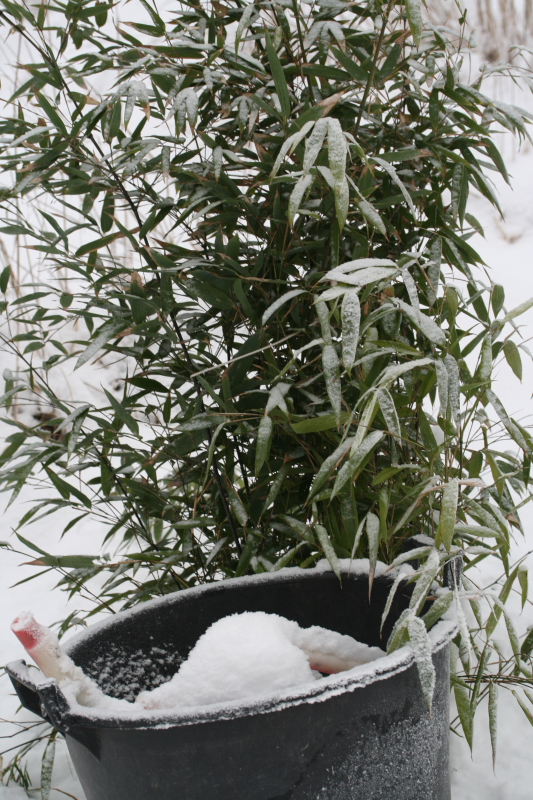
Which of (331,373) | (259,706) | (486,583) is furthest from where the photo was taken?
(486,583)

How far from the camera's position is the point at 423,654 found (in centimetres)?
58

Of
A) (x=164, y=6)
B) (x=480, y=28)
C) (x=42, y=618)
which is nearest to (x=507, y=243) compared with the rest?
(x=480, y=28)

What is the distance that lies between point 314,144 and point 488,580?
53.2 inches

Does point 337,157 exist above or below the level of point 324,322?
above

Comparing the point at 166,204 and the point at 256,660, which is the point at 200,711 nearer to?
the point at 256,660

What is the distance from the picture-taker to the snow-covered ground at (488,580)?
1.04 meters

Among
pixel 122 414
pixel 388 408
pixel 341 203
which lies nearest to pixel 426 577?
pixel 388 408

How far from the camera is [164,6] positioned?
12.1 ft

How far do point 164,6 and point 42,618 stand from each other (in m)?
3.56

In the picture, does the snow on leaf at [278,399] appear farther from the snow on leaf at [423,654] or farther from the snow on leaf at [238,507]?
the snow on leaf at [423,654]

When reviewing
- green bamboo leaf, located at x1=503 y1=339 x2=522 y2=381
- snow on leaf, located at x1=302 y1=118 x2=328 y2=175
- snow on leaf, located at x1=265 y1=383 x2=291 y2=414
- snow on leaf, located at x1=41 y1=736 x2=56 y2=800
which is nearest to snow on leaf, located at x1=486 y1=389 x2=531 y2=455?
green bamboo leaf, located at x1=503 y1=339 x2=522 y2=381

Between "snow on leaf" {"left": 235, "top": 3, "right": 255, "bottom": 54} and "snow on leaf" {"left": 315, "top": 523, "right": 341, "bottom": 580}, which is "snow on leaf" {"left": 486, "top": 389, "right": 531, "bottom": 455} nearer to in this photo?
"snow on leaf" {"left": 315, "top": 523, "right": 341, "bottom": 580}

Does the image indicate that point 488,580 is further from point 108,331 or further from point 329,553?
point 108,331

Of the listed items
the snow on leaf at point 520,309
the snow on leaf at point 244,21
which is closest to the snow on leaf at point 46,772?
the snow on leaf at point 520,309
